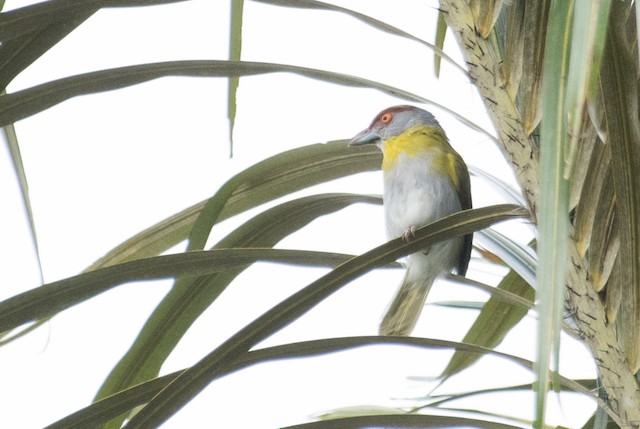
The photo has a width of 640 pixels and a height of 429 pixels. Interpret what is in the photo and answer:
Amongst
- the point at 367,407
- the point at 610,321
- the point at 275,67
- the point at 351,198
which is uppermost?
the point at 275,67

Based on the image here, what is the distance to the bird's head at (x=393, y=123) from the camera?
2.10 meters

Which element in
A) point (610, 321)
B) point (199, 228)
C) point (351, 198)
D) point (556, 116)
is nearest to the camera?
point (556, 116)

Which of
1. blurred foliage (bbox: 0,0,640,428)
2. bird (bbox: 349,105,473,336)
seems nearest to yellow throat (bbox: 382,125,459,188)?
bird (bbox: 349,105,473,336)

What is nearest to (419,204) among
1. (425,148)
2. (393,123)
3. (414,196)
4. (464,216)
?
(414,196)

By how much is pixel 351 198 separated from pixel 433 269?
54cm

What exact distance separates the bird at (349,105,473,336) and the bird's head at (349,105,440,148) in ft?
0.18

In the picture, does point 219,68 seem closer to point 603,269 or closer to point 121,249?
point 121,249

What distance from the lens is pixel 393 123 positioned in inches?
86.2

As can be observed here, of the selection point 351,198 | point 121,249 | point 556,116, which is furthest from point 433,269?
point 556,116

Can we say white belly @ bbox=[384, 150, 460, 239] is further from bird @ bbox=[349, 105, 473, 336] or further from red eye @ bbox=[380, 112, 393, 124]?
red eye @ bbox=[380, 112, 393, 124]

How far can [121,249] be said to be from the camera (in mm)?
1464

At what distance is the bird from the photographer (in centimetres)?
186

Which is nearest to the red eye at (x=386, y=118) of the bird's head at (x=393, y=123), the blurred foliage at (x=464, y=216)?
the bird's head at (x=393, y=123)

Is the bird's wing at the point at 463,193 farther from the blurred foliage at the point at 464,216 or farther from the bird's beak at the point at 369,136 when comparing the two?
the blurred foliage at the point at 464,216
